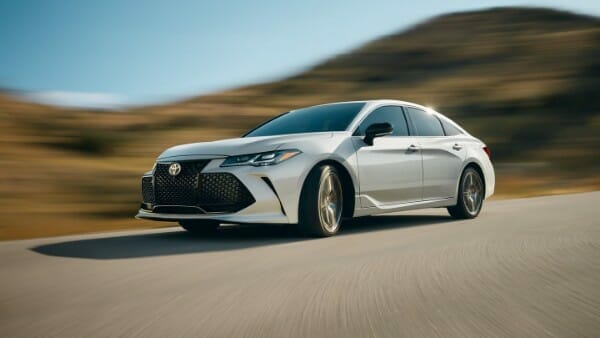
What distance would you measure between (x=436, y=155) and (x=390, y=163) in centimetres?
105

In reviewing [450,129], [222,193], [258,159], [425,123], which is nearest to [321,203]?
[258,159]

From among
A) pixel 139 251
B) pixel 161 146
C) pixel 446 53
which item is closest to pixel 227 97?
pixel 161 146

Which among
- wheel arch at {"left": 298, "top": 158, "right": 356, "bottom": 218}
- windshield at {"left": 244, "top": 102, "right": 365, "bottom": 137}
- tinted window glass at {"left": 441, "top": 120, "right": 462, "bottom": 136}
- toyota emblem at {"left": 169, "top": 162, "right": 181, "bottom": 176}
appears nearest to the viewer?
toyota emblem at {"left": 169, "top": 162, "right": 181, "bottom": 176}

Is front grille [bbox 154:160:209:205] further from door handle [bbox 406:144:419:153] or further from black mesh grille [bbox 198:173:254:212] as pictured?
door handle [bbox 406:144:419:153]

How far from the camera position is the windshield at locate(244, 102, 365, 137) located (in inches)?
299

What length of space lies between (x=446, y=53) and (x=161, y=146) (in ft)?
91.2

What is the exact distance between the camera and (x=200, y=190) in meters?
6.46

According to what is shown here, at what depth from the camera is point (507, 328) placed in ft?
10.6

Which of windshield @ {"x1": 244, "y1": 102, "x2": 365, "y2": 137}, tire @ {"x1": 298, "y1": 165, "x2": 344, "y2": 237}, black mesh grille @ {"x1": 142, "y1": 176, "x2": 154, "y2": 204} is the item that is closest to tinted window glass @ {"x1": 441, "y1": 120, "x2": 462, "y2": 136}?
windshield @ {"x1": 244, "y1": 102, "x2": 365, "y2": 137}

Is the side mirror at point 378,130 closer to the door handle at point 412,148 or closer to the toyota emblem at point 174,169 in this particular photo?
the door handle at point 412,148

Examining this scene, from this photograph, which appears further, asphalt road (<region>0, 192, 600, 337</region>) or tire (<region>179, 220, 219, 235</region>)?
tire (<region>179, 220, 219, 235</region>)

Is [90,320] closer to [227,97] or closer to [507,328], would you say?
[507,328]

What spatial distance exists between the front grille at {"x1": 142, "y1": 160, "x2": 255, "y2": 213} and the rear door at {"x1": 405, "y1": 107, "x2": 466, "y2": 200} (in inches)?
111

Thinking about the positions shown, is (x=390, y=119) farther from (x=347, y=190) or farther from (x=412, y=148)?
(x=347, y=190)
